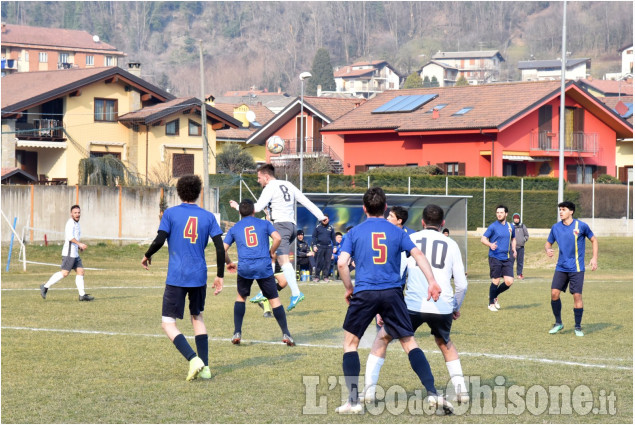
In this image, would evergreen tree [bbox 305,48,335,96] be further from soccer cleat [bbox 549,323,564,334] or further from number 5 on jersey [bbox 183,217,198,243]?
number 5 on jersey [bbox 183,217,198,243]

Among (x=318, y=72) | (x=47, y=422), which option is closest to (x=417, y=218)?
(x=47, y=422)

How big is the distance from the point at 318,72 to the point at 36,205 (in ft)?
466

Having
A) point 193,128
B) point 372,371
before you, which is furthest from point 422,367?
point 193,128

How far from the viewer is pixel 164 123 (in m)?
52.8

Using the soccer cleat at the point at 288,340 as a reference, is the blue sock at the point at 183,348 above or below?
above

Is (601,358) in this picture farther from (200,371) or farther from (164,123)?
(164,123)

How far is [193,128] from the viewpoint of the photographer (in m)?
54.6

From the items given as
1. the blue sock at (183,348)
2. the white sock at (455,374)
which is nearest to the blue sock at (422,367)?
the white sock at (455,374)

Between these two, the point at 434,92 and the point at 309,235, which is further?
the point at 434,92

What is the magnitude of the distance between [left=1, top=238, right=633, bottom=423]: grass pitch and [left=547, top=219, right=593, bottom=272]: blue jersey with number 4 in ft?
3.45

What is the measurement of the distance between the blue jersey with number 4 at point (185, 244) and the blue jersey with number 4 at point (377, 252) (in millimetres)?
1968

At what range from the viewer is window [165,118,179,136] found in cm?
5332

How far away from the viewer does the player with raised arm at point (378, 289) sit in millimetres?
7957

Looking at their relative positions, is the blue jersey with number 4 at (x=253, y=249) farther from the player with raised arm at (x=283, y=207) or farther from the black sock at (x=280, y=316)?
the player with raised arm at (x=283, y=207)
